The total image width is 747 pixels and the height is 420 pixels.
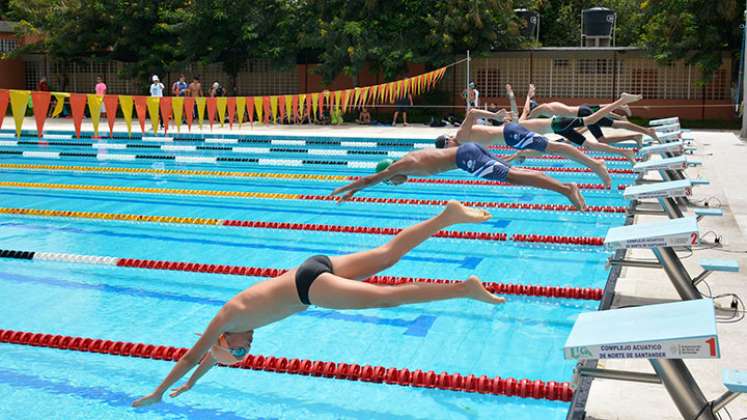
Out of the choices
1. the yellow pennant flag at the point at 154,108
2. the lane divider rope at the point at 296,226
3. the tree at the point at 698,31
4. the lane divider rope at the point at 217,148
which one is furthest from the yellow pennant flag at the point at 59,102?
the tree at the point at 698,31

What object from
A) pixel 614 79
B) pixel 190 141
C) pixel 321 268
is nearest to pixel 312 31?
pixel 190 141

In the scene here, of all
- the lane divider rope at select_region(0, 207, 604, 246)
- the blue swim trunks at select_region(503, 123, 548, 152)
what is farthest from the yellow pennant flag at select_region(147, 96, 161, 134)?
the blue swim trunks at select_region(503, 123, 548, 152)

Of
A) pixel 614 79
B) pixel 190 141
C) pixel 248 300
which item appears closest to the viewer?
pixel 248 300

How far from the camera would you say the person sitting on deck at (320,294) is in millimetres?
3279

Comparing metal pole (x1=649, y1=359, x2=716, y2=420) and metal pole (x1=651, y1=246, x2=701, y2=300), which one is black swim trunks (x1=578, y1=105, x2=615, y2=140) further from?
metal pole (x1=649, y1=359, x2=716, y2=420)

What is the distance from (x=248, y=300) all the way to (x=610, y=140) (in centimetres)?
889

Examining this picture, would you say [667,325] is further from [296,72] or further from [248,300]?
[296,72]

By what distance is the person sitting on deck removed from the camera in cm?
328

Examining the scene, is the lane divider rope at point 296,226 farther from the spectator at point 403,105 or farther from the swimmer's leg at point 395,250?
the spectator at point 403,105

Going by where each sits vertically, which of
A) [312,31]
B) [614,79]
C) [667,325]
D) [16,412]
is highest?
[312,31]

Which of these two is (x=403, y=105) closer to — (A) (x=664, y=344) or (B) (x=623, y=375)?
(B) (x=623, y=375)

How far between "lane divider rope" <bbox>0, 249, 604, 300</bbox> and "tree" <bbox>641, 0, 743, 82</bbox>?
49.7ft

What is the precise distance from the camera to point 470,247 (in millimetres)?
7840

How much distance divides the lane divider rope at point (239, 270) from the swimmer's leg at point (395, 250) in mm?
1986
